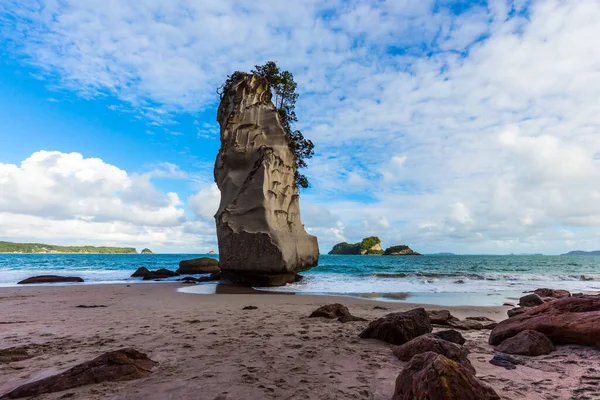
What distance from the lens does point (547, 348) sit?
493 cm

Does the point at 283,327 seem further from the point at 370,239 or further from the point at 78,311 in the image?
the point at 370,239

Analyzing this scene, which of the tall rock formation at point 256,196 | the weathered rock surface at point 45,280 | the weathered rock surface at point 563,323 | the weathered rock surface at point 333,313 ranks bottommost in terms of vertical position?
the weathered rock surface at point 45,280

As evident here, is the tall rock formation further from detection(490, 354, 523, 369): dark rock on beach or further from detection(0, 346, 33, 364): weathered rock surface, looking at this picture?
detection(490, 354, 523, 369): dark rock on beach

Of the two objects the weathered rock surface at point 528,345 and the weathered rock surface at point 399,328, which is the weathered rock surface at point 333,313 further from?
the weathered rock surface at point 528,345

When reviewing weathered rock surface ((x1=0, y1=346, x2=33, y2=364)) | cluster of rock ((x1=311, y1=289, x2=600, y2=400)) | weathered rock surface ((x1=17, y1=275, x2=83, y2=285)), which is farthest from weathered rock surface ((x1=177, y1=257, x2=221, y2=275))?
cluster of rock ((x1=311, y1=289, x2=600, y2=400))

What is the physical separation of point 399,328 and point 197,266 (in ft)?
92.8

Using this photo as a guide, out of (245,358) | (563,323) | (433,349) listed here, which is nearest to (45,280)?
(245,358)

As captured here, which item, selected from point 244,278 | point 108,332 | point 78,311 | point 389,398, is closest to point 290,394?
point 389,398

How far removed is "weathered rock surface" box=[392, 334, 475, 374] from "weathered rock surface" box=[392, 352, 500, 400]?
3.73 ft

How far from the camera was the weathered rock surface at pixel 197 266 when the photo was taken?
30.6 meters

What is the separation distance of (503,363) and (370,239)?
346 ft

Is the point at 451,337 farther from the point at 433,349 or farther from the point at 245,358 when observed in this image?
the point at 245,358

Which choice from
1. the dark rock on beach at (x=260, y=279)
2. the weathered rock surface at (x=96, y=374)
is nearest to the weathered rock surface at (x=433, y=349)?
the weathered rock surface at (x=96, y=374)

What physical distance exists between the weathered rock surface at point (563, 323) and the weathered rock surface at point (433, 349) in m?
1.88
